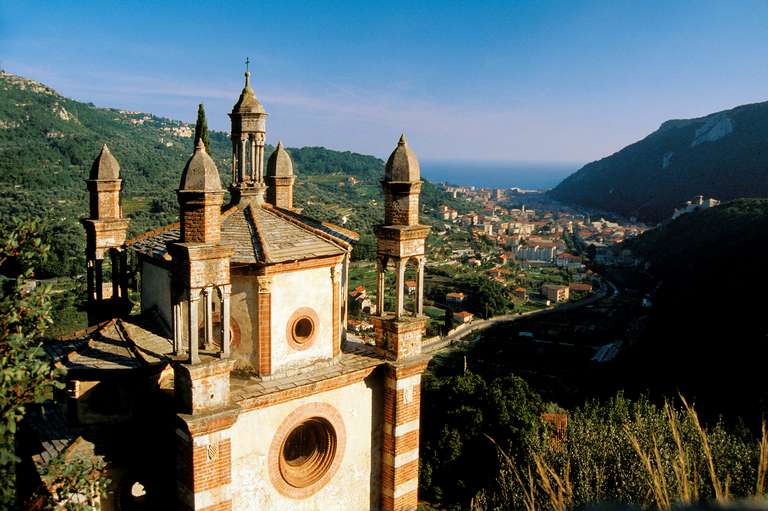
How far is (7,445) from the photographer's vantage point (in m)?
8.09

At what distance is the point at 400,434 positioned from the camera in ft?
43.1

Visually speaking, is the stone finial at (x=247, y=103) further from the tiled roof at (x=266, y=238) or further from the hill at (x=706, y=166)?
the hill at (x=706, y=166)

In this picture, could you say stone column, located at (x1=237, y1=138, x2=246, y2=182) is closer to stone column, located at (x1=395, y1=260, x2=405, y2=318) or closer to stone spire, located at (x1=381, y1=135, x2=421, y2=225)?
stone spire, located at (x1=381, y1=135, x2=421, y2=225)

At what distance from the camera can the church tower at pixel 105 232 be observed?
1502 cm

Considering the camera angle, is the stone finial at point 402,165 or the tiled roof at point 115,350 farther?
the stone finial at point 402,165

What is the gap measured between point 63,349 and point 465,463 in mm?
20366

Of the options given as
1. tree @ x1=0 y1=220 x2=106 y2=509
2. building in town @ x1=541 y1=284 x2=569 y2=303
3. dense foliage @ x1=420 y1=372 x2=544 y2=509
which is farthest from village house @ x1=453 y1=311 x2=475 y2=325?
tree @ x1=0 y1=220 x2=106 y2=509

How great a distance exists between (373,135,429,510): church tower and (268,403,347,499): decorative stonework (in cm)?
128

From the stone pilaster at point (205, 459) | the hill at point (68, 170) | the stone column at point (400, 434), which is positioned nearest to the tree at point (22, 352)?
the stone pilaster at point (205, 459)

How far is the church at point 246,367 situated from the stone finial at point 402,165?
0.11 ft

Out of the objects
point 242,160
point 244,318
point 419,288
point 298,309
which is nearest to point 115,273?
point 242,160

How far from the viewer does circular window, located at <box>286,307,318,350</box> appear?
12234 millimetres

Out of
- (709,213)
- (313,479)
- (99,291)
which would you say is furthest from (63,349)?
(709,213)

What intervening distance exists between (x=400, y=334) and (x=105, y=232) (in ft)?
27.0
